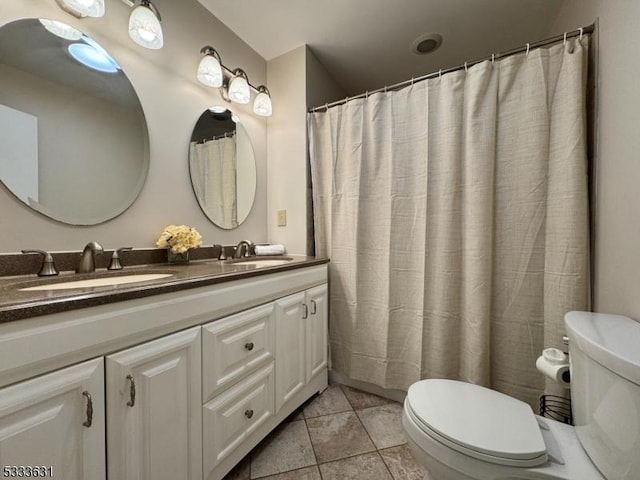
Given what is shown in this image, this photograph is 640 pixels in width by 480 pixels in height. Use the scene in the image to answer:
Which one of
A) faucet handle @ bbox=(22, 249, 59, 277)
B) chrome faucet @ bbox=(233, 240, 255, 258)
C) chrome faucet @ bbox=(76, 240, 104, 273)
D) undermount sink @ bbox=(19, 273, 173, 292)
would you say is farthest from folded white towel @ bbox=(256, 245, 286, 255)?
faucet handle @ bbox=(22, 249, 59, 277)

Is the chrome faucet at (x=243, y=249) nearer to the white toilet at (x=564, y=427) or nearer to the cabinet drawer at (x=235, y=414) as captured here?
the cabinet drawer at (x=235, y=414)

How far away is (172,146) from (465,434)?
1745mm

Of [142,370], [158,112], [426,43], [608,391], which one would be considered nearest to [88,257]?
[142,370]

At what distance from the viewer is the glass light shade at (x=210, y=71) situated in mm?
1399

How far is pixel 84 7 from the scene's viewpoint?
3.08ft

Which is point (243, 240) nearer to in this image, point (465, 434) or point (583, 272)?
point (465, 434)

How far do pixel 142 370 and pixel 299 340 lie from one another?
784 millimetres

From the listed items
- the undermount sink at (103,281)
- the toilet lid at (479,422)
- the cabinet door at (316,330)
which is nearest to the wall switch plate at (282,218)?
the cabinet door at (316,330)

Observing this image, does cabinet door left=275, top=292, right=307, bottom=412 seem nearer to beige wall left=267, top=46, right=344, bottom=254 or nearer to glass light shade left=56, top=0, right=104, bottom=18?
beige wall left=267, top=46, right=344, bottom=254

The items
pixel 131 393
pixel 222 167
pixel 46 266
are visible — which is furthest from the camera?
pixel 222 167

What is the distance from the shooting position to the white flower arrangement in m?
1.22

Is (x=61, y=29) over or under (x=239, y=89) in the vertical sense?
under

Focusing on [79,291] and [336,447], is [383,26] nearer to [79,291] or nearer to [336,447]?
[79,291]

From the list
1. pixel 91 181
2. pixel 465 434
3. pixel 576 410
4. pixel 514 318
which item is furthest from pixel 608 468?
pixel 91 181
